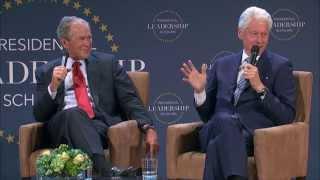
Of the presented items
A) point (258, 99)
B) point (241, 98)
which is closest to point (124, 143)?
point (241, 98)

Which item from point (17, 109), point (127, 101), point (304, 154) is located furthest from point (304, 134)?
point (17, 109)

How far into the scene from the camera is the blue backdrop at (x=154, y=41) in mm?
6457

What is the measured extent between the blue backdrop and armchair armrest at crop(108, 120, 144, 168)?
1431mm

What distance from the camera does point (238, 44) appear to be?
21.3 feet

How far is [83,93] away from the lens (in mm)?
5336

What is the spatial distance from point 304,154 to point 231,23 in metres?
1.81

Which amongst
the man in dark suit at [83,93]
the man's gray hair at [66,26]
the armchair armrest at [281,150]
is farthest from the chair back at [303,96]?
the man's gray hair at [66,26]

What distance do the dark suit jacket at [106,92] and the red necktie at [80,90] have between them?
0.04 meters

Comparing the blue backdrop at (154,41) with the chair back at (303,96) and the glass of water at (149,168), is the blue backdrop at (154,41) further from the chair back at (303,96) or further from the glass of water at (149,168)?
the glass of water at (149,168)

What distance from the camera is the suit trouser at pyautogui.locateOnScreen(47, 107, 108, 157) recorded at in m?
4.88

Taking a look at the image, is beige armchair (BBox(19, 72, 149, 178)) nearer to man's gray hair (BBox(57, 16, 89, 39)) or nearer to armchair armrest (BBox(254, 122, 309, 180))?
man's gray hair (BBox(57, 16, 89, 39))

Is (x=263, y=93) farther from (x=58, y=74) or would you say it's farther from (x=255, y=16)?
(x=58, y=74)

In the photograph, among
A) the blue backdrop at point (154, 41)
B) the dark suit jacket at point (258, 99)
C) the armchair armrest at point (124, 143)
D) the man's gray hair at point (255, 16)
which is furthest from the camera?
the blue backdrop at point (154, 41)

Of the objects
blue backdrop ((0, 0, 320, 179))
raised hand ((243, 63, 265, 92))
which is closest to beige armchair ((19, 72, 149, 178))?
raised hand ((243, 63, 265, 92))
